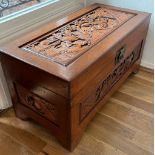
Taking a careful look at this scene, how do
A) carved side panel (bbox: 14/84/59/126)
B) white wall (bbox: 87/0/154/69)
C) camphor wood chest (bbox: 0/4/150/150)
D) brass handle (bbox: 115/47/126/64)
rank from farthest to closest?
white wall (bbox: 87/0/154/69), brass handle (bbox: 115/47/126/64), carved side panel (bbox: 14/84/59/126), camphor wood chest (bbox: 0/4/150/150)

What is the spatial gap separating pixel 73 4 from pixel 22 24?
506mm

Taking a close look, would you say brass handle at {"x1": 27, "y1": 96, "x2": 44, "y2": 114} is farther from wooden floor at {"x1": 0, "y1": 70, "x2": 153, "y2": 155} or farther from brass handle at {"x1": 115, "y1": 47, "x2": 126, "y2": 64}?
brass handle at {"x1": 115, "y1": 47, "x2": 126, "y2": 64}

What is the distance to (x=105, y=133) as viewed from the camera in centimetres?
122

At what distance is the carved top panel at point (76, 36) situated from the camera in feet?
3.19

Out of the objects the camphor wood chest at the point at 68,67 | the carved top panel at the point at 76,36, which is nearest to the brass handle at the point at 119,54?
the camphor wood chest at the point at 68,67

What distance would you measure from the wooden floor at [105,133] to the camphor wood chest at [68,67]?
0.09 metres

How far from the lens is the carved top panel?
38.3 inches

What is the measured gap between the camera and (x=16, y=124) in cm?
127

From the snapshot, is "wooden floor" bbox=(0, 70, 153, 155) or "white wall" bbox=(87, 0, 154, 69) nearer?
"wooden floor" bbox=(0, 70, 153, 155)

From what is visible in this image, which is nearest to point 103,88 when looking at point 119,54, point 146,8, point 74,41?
point 119,54

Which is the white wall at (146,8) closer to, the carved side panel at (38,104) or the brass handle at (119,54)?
the brass handle at (119,54)

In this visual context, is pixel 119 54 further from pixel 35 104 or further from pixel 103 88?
pixel 35 104

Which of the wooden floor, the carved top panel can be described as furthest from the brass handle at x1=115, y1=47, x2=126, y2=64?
the wooden floor

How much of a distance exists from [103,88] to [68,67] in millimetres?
370
